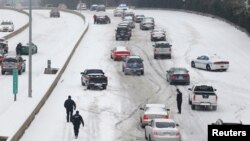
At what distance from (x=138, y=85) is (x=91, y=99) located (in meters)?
7.05

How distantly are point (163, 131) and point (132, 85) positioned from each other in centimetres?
1928

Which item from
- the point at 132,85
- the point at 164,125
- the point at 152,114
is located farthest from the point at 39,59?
the point at 164,125

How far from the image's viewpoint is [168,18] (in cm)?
11175

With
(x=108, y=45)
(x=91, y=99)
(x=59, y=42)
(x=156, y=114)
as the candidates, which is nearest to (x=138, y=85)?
(x=91, y=99)

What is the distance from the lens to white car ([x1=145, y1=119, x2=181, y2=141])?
103ft

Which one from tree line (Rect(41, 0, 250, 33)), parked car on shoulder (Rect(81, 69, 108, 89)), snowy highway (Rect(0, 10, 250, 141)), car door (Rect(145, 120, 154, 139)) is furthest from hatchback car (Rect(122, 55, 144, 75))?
tree line (Rect(41, 0, 250, 33))

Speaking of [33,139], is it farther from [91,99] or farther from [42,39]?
[42,39]

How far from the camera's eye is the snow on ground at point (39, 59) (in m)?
37.2

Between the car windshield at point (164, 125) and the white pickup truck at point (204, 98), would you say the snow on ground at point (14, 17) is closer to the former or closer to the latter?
the white pickup truck at point (204, 98)

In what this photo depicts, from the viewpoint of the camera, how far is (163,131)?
Answer: 103 ft

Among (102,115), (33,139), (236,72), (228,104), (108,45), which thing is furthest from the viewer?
(108,45)

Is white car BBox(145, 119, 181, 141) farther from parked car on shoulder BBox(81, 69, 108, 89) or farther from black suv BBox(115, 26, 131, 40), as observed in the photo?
black suv BBox(115, 26, 131, 40)

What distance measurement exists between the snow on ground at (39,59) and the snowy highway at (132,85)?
152mm

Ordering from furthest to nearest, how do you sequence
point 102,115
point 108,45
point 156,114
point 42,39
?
point 42,39 < point 108,45 < point 102,115 < point 156,114
